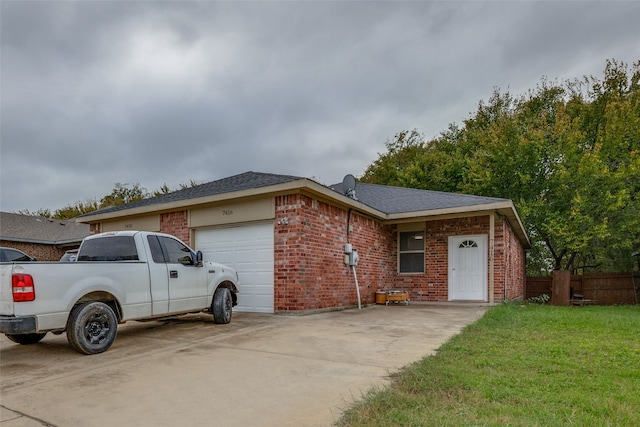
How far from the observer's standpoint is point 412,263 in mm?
13695

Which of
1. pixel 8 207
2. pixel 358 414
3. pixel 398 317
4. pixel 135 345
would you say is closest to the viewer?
pixel 358 414

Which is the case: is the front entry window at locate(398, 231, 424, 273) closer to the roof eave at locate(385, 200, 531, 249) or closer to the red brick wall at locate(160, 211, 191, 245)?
the roof eave at locate(385, 200, 531, 249)

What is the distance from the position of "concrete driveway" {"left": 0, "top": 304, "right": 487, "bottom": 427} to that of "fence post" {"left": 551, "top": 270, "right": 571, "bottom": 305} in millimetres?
10282

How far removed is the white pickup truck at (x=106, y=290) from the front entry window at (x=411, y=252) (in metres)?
7.55

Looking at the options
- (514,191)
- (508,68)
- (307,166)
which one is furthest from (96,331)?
(307,166)

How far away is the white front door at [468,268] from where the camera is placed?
12.4m

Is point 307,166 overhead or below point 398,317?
overhead

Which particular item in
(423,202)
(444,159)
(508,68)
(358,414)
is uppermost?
(508,68)

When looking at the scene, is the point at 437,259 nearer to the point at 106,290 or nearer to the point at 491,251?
the point at 491,251

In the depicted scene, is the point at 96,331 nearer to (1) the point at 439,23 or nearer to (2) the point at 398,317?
(2) the point at 398,317

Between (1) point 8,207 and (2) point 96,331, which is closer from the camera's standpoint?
(2) point 96,331

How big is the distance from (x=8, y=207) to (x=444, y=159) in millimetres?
42307

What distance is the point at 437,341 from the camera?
6051 millimetres

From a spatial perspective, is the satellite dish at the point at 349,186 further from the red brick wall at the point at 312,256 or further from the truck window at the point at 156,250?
the truck window at the point at 156,250
